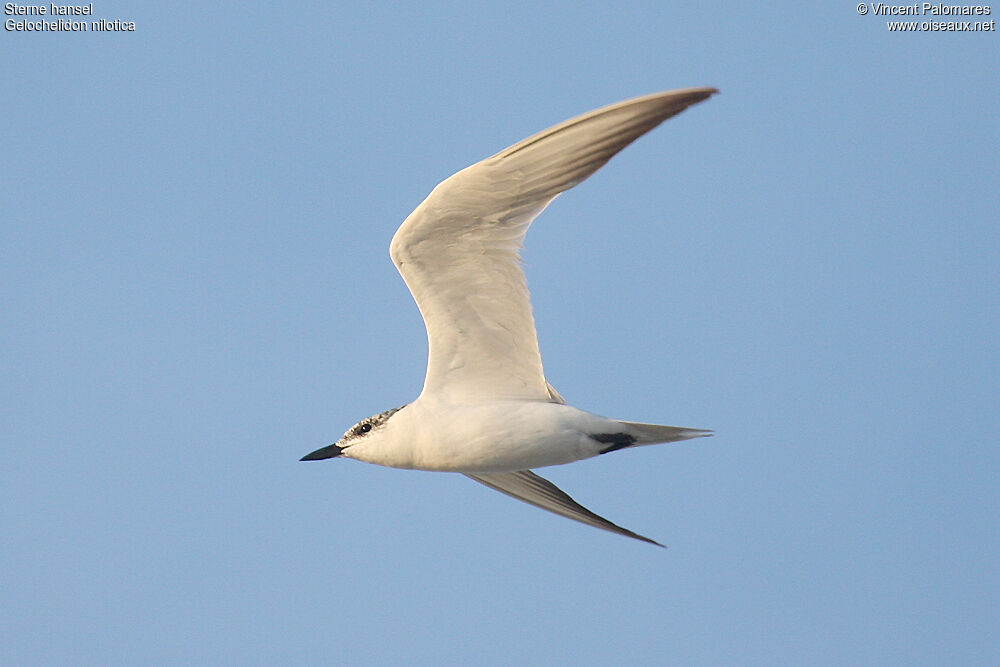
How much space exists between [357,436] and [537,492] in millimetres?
2035

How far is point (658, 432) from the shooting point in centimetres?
987

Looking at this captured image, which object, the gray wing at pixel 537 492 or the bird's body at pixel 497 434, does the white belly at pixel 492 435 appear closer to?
the bird's body at pixel 497 434

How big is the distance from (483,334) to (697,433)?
2.10 meters

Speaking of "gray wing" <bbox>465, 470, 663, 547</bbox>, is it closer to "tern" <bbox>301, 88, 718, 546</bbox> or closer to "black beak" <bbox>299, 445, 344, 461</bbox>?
"tern" <bbox>301, 88, 718, 546</bbox>

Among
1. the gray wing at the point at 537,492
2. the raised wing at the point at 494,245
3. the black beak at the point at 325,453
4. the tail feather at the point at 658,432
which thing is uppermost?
the raised wing at the point at 494,245

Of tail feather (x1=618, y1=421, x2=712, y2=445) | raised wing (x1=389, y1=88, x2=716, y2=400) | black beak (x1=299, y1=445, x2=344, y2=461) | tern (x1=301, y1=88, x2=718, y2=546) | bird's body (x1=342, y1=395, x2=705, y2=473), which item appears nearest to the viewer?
raised wing (x1=389, y1=88, x2=716, y2=400)

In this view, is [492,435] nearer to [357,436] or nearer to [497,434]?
[497,434]

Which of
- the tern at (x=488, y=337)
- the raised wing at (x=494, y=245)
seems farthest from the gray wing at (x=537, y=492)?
the raised wing at (x=494, y=245)

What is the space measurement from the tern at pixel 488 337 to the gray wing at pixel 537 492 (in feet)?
1.59

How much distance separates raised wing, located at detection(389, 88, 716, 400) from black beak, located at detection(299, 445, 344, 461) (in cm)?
155

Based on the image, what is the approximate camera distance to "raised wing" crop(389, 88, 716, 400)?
8.45 m

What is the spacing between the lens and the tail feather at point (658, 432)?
9.73 m

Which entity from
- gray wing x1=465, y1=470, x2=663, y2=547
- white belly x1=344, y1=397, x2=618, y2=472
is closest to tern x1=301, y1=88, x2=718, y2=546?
white belly x1=344, y1=397, x2=618, y2=472

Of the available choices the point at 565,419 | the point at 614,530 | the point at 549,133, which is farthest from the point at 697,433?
the point at 549,133
